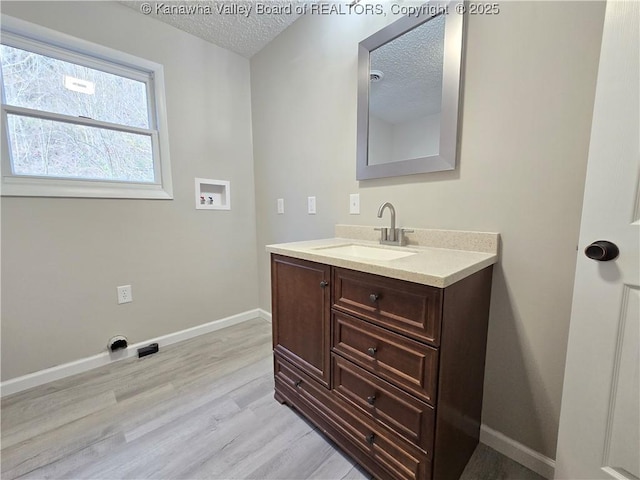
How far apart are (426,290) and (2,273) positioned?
2229 mm

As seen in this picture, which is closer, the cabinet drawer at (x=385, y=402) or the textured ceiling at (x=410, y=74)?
the cabinet drawer at (x=385, y=402)

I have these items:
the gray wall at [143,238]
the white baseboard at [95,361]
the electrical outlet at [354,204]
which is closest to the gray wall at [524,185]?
the electrical outlet at [354,204]

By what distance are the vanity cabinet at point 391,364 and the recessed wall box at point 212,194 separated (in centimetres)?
127

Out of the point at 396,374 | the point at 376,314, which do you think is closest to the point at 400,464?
the point at 396,374

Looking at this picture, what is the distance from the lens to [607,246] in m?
0.76

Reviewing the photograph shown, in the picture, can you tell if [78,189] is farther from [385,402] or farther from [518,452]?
[518,452]

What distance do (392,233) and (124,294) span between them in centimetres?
191

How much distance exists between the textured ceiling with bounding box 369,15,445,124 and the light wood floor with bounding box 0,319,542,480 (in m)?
1.66

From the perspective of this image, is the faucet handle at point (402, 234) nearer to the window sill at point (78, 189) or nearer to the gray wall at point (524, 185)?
the gray wall at point (524, 185)

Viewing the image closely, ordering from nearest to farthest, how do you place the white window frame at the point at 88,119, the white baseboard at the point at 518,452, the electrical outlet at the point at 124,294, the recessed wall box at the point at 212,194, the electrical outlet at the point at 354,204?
the white baseboard at the point at 518,452 → the white window frame at the point at 88,119 → the electrical outlet at the point at 354,204 → the electrical outlet at the point at 124,294 → the recessed wall box at the point at 212,194

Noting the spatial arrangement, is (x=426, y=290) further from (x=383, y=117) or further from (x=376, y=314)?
(x=383, y=117)

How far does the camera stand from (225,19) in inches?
73.9

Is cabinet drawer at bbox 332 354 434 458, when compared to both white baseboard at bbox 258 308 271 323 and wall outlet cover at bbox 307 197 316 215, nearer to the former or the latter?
wall outlet cover at bbox 307 197 316 215

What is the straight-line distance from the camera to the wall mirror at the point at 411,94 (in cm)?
120
